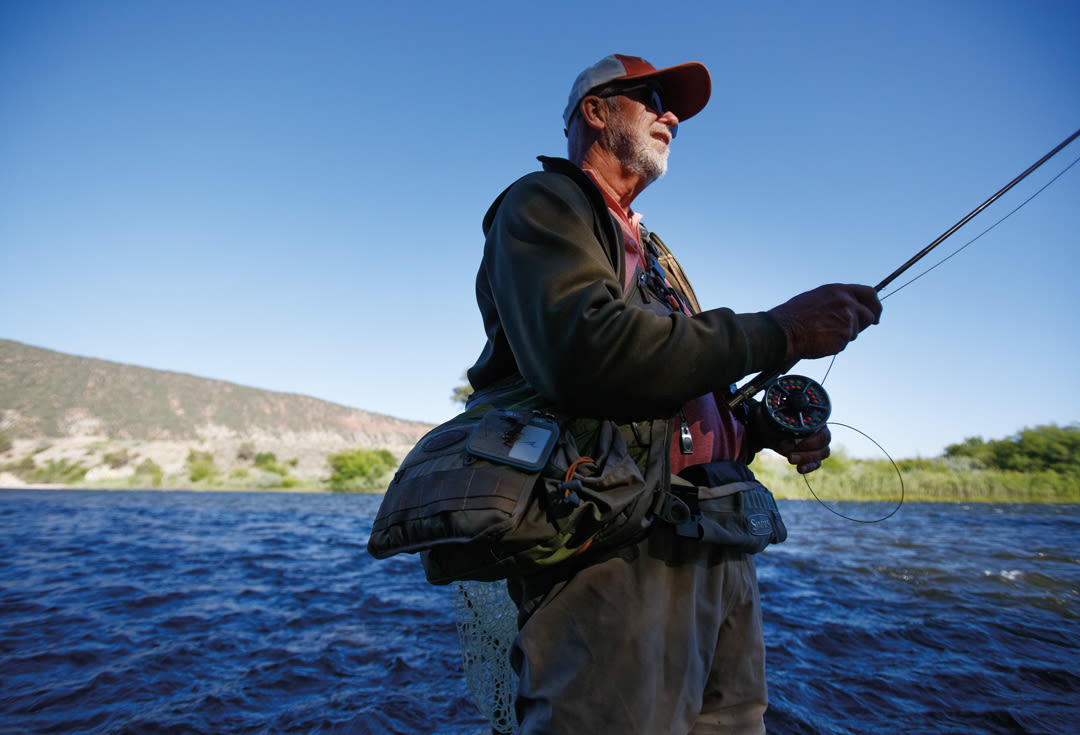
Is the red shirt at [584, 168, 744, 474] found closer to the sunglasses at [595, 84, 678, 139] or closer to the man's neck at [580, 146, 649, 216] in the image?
the man's neck at [580, 146, 649, 216]

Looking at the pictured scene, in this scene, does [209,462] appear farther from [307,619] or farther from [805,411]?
[805,411]

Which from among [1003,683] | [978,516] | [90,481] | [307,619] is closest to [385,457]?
[90,481]

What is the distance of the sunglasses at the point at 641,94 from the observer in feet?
6.38

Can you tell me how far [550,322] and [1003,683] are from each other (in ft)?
14.8

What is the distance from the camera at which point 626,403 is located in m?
1.27

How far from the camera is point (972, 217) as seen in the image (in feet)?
6.97

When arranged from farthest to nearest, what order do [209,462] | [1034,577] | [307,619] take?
[209,462] → [1034,577] → [307,619]

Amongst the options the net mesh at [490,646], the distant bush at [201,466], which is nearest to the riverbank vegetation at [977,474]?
the net mesh at [490,646]

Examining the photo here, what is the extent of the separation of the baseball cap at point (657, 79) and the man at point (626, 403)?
57 centimetres

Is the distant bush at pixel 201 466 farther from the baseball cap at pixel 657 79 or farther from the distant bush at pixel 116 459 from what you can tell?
the baseball cap at pixel 657 79

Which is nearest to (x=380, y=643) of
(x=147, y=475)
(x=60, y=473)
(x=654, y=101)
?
(x=654, y=101)

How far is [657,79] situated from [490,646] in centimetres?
241

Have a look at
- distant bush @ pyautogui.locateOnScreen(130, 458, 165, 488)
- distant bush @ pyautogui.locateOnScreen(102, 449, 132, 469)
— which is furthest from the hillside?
distant bush @ pyautogui.locateOnScreen(130, 458, 165, 488)

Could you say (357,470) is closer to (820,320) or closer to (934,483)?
(934,483)
